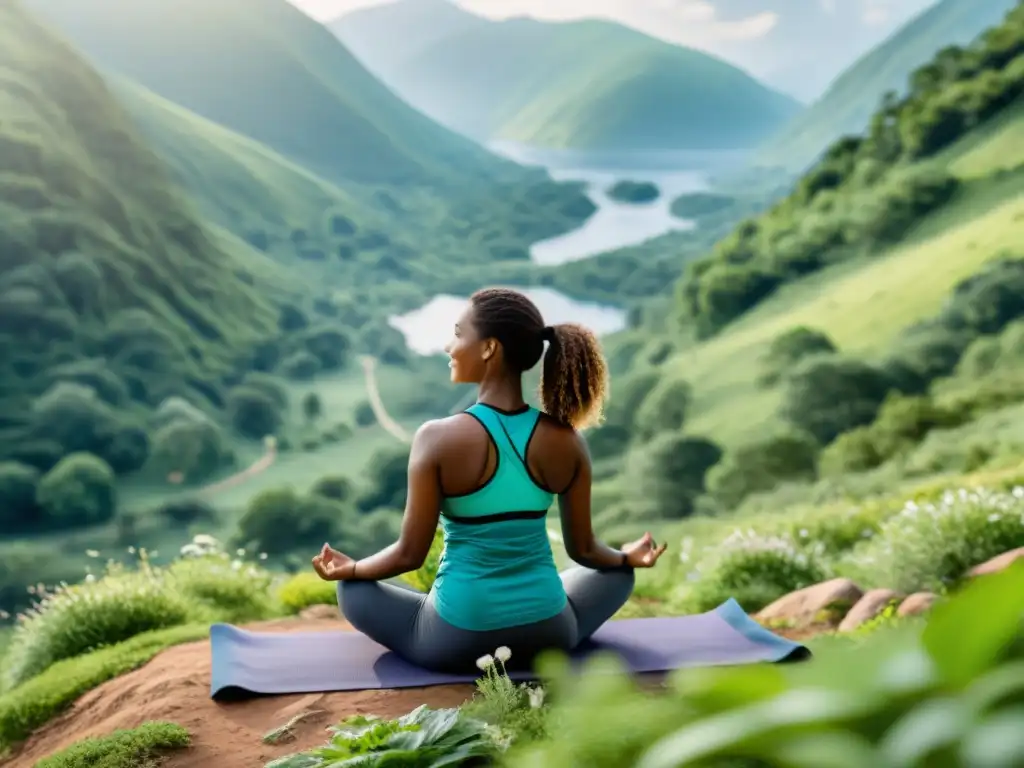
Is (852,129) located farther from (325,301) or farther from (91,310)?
(91,310)

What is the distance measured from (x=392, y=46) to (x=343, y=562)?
48.4m

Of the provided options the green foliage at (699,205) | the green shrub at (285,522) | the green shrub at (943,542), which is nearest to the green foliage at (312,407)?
the green shrub at (285,522)

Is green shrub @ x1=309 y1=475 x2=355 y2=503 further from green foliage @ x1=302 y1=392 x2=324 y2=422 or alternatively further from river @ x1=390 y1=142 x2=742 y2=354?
river @ x1=390 y1=142 x2=742 y2=354

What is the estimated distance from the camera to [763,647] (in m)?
4.43

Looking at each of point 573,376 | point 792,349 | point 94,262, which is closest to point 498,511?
point 573,376

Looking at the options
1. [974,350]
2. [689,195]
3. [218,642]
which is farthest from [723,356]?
[218,642]

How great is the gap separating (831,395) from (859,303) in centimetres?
279

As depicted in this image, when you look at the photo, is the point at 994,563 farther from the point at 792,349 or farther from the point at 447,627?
the point at 792,349

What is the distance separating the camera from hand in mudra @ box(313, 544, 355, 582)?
12.3 ft

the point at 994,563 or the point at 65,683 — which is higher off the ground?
the point at 65,683

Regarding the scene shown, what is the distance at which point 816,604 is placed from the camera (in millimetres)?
5852

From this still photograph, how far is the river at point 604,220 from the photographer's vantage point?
39.0 m

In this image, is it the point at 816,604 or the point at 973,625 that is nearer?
the point at 973,625

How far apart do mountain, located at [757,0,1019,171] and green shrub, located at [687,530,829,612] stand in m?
25.3
